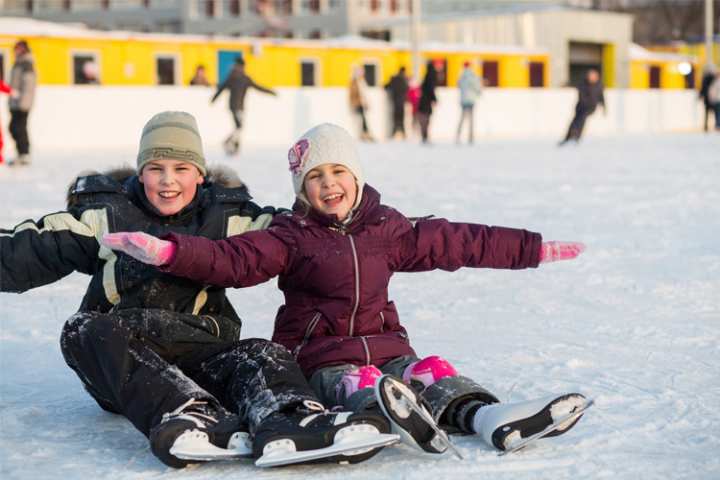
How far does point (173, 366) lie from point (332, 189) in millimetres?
610

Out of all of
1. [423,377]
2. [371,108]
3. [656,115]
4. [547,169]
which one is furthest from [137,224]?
[656,115]

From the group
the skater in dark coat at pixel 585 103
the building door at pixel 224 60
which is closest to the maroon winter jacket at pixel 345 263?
the skater in dark coat at pixel 585 103

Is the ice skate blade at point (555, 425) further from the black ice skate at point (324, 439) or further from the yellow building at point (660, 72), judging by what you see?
the yellow building at point (660, 72)

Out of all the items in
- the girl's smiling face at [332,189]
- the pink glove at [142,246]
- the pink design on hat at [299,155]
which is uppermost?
the pink design on hat at [299,155]

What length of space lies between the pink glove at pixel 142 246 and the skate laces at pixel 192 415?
0.35 metres

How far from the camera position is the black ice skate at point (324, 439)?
255cm

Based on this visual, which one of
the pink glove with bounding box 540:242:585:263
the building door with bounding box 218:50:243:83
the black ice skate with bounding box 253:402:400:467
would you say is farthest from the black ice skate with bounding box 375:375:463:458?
the building door with bounding box 218:50:243:83

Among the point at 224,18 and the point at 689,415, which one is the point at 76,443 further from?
the point at 224,18

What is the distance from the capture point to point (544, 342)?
13.7 ft

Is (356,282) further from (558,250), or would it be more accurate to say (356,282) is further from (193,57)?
(193,57)

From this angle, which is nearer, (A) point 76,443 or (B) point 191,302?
(A) point 76,443

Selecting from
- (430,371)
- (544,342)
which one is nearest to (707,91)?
(544,342)

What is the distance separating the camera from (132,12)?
43.0 metres

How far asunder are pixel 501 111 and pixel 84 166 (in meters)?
13.5
